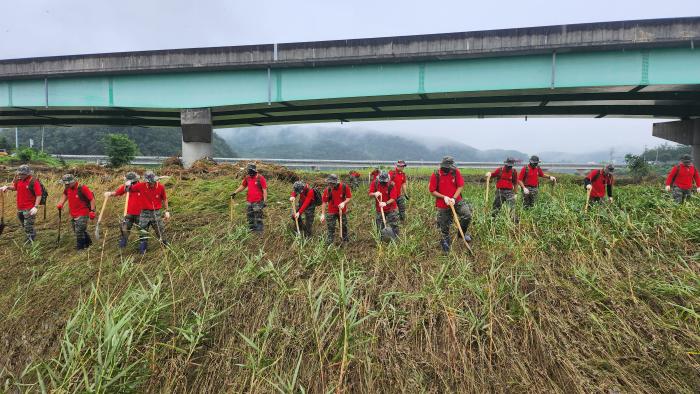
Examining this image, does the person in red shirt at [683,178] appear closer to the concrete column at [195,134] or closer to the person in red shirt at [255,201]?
the person in red shirt at [255,201]

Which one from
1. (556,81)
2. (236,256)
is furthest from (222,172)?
(556,81)

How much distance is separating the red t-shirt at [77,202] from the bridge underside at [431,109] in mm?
9010

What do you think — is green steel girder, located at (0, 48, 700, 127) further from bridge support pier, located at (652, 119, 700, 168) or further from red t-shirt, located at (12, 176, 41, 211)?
red t-shirt, located at (12, 176, 41, 211)

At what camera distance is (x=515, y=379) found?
3.18 m

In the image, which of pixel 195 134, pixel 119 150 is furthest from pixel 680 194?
pixel 119 150

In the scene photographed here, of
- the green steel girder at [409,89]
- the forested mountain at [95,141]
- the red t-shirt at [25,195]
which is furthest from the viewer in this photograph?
the forested mountain at [95,141]

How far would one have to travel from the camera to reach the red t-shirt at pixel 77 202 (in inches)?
276

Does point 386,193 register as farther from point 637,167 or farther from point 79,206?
point 637,167

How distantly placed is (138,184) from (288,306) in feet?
16.6

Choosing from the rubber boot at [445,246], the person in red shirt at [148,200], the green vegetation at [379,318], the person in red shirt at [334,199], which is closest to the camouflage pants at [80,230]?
the green vegetation at [379,318]

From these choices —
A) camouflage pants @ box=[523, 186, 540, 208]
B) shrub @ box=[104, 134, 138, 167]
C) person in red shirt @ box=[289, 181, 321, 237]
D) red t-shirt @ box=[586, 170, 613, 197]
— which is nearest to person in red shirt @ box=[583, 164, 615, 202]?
red t-shirt @ box=[586, 170, 613, 197]

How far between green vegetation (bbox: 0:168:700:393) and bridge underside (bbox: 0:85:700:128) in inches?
335

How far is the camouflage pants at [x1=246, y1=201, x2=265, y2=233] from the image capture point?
7.71m

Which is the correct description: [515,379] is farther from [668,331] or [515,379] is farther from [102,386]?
[102,386]
